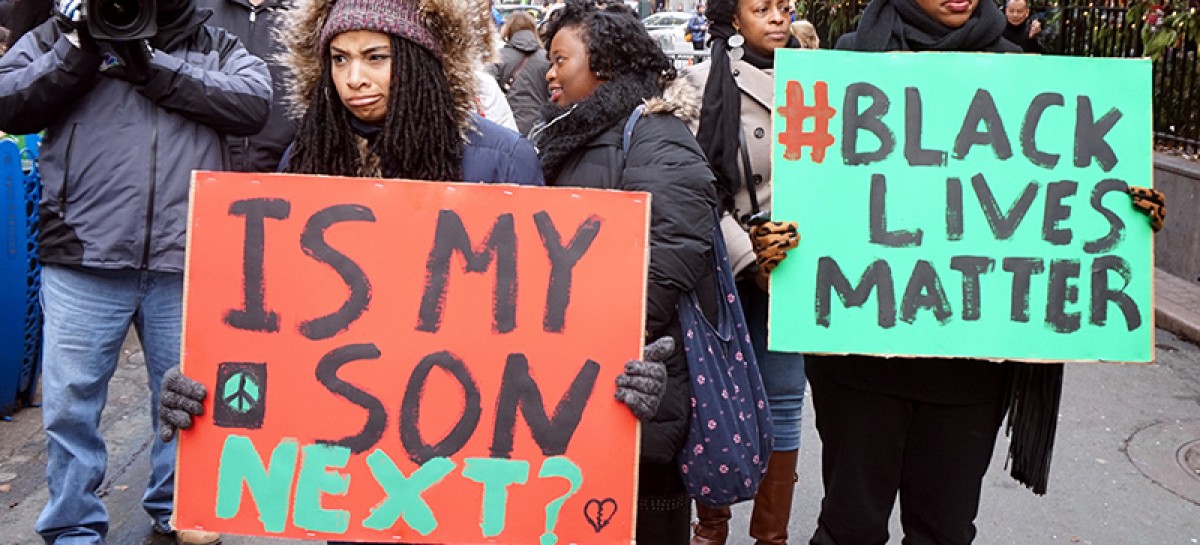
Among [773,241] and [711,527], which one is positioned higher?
[773,241]

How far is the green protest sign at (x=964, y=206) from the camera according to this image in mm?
2736

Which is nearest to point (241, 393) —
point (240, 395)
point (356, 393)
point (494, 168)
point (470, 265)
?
point (240, 395)

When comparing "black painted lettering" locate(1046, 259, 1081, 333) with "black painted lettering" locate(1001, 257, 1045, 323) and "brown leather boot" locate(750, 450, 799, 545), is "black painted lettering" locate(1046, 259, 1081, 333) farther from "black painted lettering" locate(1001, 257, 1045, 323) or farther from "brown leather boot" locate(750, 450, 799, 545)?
"brown leather boot" locate(750, 450, 799, 545)

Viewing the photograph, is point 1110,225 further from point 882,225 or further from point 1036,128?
point 882,225

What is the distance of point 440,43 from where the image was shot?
273 cm

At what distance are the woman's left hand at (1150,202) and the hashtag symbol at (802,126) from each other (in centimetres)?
72

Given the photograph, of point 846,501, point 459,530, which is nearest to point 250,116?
point 459,530

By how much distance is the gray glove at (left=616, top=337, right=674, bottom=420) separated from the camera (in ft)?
7.74

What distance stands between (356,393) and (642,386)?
60 cm

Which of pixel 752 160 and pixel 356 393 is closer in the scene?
pixel 356 393

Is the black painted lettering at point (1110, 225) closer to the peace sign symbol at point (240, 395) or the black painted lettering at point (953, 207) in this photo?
the black painted lettering at point (953, 207)

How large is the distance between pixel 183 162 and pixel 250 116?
25 cm

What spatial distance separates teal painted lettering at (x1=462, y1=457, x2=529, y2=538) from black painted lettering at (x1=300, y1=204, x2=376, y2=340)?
1.31 ft

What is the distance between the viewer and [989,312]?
108 inches
